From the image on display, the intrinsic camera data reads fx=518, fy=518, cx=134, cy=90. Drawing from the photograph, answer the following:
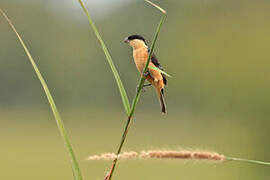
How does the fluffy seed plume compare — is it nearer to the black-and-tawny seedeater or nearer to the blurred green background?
the black-and-tawny seedeater

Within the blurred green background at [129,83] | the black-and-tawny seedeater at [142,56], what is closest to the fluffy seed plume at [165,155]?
the black-and-tawny seedeater at [142,56]

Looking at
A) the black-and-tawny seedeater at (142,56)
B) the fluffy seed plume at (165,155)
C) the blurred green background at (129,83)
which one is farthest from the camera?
the blurred green background at (129,83)

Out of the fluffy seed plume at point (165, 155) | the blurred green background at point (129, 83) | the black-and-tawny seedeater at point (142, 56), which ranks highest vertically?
the fluffy seed plume at point (165, 155)

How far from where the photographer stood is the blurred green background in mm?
16078

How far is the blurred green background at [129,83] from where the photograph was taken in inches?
633

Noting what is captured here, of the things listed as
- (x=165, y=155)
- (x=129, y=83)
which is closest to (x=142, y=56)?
(x=165, y=155)

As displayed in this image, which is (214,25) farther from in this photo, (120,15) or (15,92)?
(15,92)

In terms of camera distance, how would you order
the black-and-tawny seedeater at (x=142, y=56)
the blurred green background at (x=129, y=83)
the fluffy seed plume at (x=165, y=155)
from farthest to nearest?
the blurred green background at (x=129, y=83) < the black-and-tawny seedeater at (x=142, y=56) < the fluffy seed plume at (x=165, y=155)

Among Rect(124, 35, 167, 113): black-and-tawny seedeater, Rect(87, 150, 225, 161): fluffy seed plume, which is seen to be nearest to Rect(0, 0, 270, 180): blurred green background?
Rect(124, 35, 167, 113): black-and-tawny seedeater

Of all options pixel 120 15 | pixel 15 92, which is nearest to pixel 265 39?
pixel 120 15

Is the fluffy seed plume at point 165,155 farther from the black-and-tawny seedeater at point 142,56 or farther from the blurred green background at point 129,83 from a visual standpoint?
the blurred green background at point 129,83

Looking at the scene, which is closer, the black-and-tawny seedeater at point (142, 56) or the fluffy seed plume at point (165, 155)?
the fluffy seed plume at point (165, 155)

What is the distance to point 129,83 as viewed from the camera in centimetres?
1697

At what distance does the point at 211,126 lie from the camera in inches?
756
